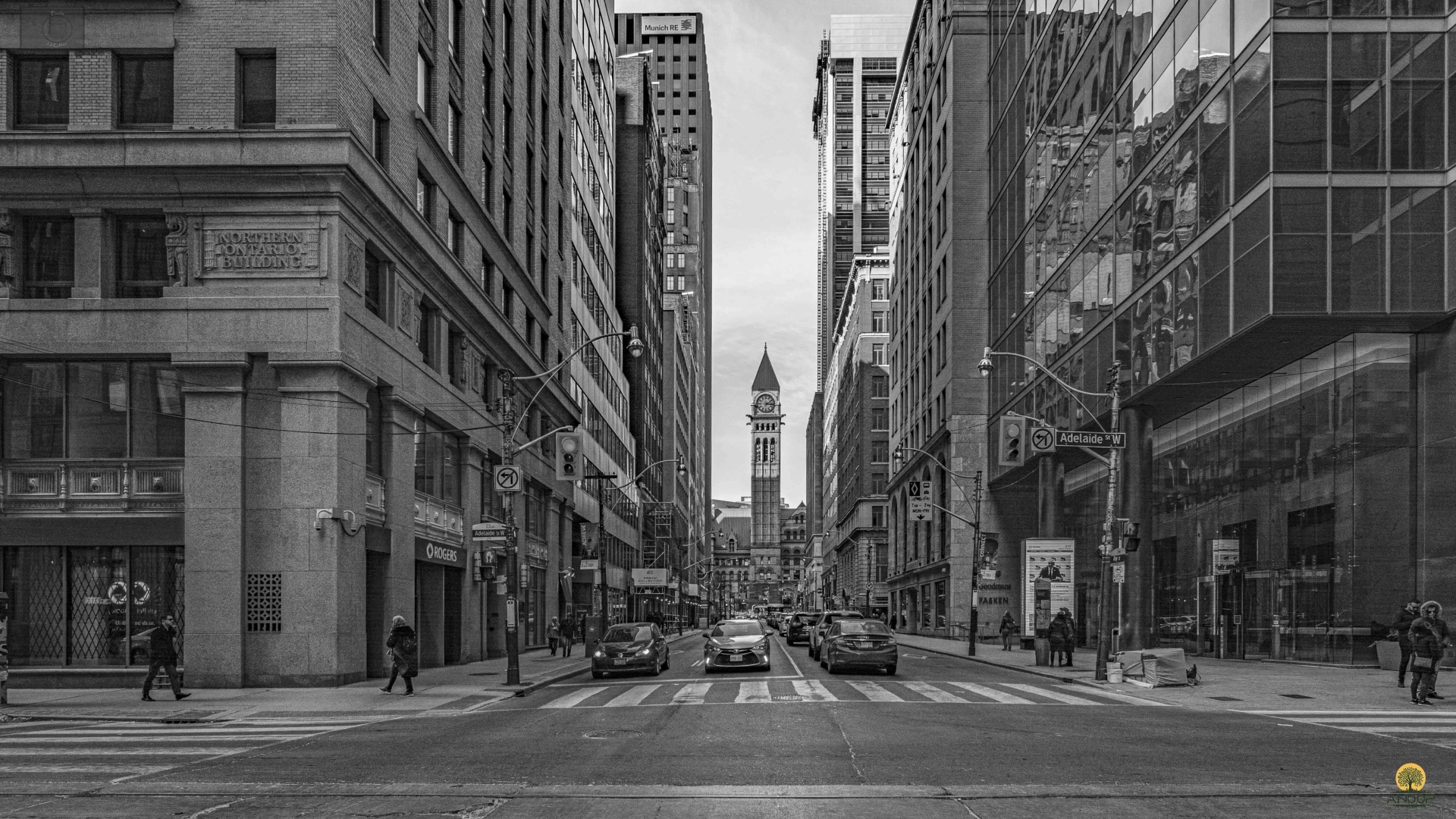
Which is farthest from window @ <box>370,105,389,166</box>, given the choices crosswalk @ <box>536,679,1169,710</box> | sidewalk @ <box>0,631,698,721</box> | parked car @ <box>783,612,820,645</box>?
parked car @ <box>783,612,820,645</box>

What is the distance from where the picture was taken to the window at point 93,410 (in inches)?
1082

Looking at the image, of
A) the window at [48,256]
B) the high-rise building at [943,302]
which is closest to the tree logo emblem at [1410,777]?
the window at [48,256]

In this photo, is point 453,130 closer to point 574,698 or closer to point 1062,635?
point 574,698

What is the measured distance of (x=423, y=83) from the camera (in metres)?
36.0

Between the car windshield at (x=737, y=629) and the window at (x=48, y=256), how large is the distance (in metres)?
17.7

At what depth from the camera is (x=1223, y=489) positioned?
38656 mm

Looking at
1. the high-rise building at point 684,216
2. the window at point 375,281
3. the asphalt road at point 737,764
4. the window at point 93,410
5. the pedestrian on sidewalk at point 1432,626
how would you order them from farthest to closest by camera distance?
the high-rise building at point 684,216 → the window at point 375,281 → the window at point 93,410 → the pedestrian on sidewalk at point 1432,626 → the asphalt road at point 737,764

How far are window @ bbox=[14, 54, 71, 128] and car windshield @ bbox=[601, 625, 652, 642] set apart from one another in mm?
17749

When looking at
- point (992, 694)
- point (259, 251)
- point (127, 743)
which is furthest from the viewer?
point (259, 251)

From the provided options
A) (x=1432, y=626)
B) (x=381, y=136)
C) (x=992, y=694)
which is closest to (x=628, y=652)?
(x=992, y=694)

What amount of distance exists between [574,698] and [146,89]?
655 inches

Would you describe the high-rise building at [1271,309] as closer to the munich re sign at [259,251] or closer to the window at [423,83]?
the munich re sign at [259,251]

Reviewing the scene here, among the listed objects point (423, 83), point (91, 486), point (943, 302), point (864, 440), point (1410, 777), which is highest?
point (423, 83)

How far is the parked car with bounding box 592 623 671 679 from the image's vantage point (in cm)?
3203
